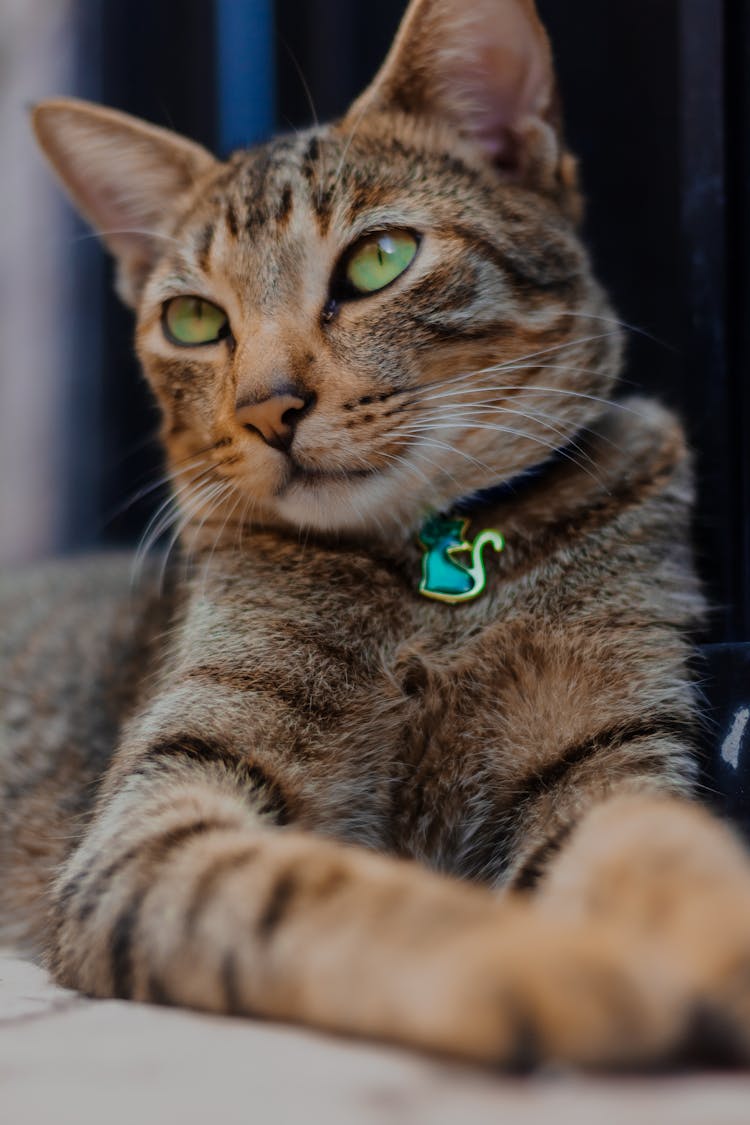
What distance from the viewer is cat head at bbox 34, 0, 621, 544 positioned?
1399mm

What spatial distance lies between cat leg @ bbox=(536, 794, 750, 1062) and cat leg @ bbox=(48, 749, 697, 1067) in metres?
0.03

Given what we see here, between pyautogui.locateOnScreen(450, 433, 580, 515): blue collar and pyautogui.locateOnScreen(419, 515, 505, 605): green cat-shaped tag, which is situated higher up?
pyautogui.locateOnScreen(450, 433, 580, 515): blue collar

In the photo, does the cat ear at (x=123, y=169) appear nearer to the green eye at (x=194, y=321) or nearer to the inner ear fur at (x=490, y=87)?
the green eye at (x=194, y=321)

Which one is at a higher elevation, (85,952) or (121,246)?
(121,246)

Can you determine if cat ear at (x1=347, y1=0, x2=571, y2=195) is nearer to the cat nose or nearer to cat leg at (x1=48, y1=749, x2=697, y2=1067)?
the cat nose

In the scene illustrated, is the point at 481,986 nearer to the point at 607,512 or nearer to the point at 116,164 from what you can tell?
the point at 607,512

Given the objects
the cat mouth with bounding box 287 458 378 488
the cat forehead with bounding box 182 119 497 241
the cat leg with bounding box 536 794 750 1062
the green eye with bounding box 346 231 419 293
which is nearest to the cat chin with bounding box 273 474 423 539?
the cat mouth with bounding box 287 458 378 488

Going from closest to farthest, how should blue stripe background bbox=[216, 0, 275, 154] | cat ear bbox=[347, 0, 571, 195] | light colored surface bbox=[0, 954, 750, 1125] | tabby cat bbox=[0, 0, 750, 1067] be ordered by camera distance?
light colored surface bbox=[0, 954, 750, 1125] < tabby cat bbox=[0, 0, 750, 1067] < cat ear bbox=[347, 0, 571, 195] < blue stripe background bbox=[216, 0, 275, 154]

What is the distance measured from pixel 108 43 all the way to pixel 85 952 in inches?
109

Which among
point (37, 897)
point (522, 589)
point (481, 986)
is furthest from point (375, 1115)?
point (37, 897)

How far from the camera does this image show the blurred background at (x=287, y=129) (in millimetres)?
1777

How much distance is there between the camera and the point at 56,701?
218 centimetres

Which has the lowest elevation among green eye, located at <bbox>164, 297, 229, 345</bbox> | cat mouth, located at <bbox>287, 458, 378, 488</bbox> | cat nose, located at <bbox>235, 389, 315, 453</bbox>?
cat mouth, located at <bbox>287, 458, 378, 488</bbox>

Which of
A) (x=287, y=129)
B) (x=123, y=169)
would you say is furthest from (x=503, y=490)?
(x=287, y=129)
